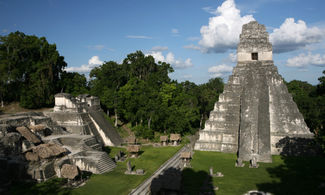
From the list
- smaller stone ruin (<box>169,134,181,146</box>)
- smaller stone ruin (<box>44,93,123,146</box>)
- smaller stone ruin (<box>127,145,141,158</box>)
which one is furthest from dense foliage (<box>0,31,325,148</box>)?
smaller stone ruin (<box>127,145,141,158</box>)

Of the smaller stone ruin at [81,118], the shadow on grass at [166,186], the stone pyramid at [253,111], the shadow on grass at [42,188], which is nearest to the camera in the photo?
the shadow on grass at [166,186]

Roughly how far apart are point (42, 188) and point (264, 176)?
14309 millimetres

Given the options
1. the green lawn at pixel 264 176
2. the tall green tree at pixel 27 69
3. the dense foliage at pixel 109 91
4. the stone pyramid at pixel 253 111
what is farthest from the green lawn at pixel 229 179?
the tall green tree at pixel 27 69

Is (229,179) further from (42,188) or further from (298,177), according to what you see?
(42,188)

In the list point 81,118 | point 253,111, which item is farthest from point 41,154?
point 253,111

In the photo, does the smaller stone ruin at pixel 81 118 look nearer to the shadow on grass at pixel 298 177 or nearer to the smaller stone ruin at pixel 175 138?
the smaller stone ruin at pixel 175 138

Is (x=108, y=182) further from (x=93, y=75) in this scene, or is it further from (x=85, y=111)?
(x=93, y=75)

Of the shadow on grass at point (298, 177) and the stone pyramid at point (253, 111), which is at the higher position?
the stone pyramid at point (253, 111)

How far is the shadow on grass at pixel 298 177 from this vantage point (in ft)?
48.7

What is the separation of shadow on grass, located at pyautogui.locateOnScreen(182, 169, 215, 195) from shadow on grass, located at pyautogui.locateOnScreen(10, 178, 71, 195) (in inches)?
286

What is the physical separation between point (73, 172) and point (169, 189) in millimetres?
6772

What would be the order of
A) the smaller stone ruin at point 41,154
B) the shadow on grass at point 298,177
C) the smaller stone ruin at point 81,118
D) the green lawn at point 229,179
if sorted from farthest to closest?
the smaller stone ruin at point 81,118 → the smaller stone ruin at point 41,154 → the green lawn at point 229,179 → the shadow on grass at point 298,177

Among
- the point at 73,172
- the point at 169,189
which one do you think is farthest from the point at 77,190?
the point at 169,189

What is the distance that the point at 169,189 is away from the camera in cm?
1392
